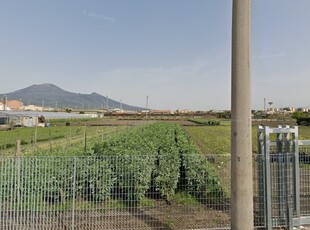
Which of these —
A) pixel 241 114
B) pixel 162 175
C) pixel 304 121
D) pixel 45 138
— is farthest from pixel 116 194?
pixel 304 121

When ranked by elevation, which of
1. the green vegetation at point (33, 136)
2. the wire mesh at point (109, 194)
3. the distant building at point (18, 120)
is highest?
the distant building at point (18, 120)

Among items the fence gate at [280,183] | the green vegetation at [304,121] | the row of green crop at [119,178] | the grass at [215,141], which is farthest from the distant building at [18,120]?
the green vegetation at [304,121]

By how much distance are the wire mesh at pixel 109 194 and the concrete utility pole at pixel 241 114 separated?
1.62 meters

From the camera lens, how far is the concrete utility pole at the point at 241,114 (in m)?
3.48

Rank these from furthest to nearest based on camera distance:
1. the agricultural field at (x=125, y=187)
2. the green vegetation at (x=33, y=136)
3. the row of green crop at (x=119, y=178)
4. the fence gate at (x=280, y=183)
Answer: the green vegetation at (x=33, y=136)
the row of green crop at (x=119, y=178)
the agricultural field at (x=125, y=187)
the fence gate at (x=280, y=183)

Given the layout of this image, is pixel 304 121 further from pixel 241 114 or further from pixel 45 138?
pixel 241 114

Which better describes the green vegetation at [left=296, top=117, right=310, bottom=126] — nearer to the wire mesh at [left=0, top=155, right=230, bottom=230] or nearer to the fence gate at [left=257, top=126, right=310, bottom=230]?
the wire mesh at [left=0, top=155, right=230, bottom=230]

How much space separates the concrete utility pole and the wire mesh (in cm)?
162

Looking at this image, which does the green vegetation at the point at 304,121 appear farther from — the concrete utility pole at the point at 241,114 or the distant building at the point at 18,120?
the concrete utility pole at the point at 241,114

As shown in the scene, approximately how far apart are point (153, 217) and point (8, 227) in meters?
2.78

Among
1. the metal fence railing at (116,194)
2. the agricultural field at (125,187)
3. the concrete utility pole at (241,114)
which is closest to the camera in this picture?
the concrete utility pole at (241,114)

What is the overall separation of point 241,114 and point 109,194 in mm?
4089

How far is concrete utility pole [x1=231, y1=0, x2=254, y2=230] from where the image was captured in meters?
3.48

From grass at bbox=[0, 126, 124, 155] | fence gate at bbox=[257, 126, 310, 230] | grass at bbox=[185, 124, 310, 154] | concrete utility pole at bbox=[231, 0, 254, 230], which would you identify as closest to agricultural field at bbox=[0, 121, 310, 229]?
fence gate at bbox=[257, 126, 310, 230]
